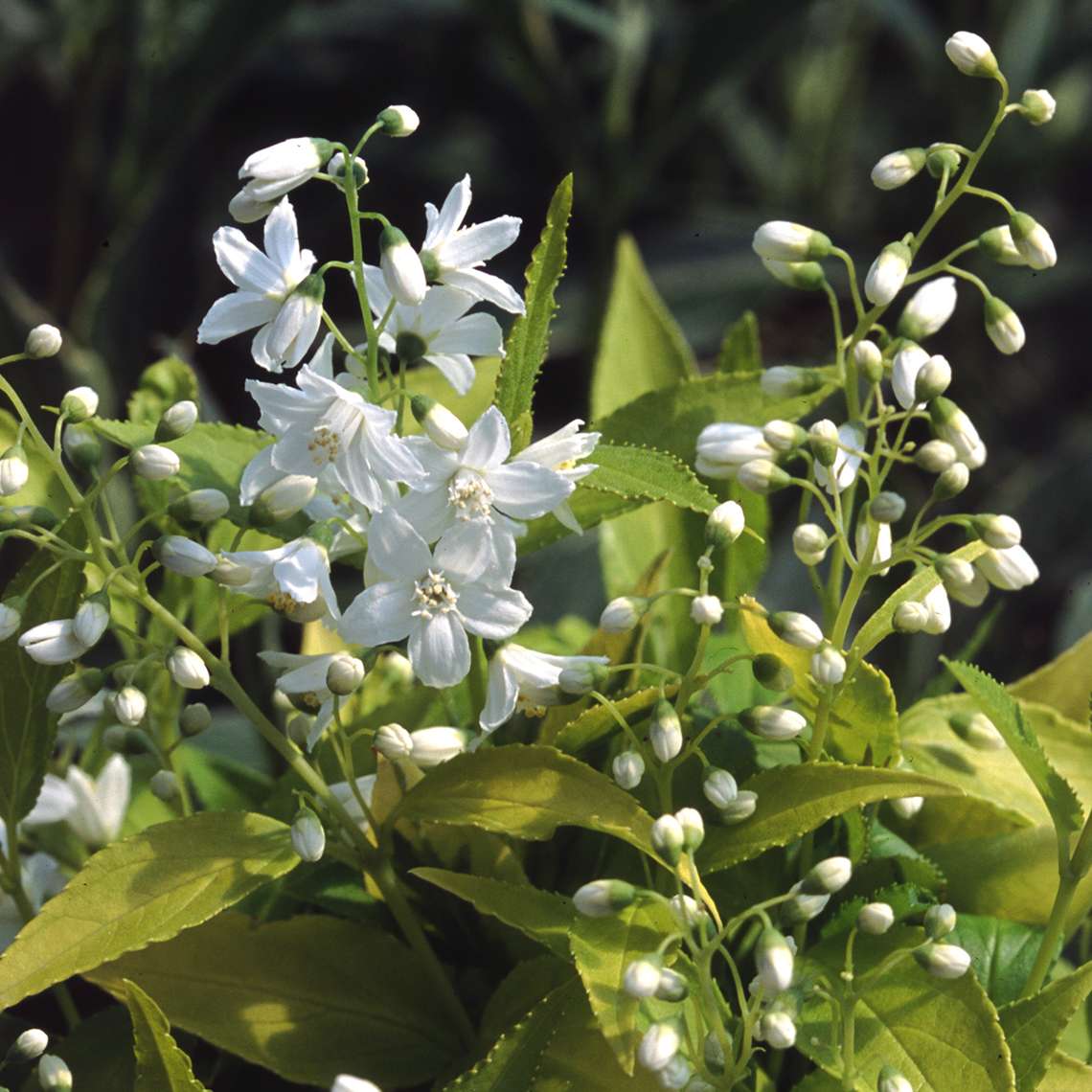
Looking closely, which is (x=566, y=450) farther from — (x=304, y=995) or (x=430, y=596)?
(x=304, y=995)

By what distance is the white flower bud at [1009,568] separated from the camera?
0.62 metres

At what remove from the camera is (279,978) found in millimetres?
676

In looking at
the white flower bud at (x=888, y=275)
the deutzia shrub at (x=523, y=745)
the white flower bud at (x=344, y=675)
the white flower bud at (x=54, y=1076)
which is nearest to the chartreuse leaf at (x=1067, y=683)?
the deutzia shrub at (x=523, y=745)

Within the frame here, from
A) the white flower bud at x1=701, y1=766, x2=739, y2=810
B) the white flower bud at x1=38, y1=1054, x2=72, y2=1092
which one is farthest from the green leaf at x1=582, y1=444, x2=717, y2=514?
the white flower bud at x1=38, y1=1054, x2=72, y2=1092

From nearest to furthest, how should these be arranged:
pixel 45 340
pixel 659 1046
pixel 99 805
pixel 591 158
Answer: pixel 659 1046, pixel 45 340, pixel 99 805, pixel 591 158

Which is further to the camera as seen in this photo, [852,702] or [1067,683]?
[1067,683]

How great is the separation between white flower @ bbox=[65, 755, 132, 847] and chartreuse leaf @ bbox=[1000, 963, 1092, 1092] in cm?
45

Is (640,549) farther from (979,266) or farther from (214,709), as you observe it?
(979,266)

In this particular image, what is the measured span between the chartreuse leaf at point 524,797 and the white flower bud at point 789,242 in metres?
0.22

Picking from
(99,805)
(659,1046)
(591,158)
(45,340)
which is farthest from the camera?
(591,158)

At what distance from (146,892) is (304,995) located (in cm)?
11

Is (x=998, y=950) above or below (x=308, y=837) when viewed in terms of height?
below

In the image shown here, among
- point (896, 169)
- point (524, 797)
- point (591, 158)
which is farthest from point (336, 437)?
point (591, 158)

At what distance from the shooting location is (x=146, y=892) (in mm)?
599
